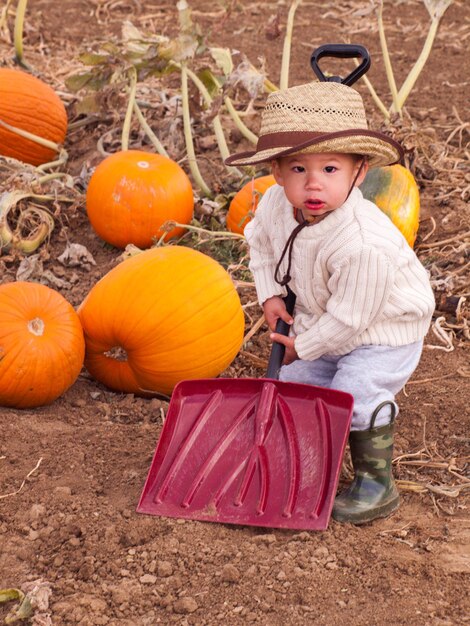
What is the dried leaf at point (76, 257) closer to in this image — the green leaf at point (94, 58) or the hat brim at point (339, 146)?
the green leaf at point (94, 58)

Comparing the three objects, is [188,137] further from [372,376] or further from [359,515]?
[359,515]

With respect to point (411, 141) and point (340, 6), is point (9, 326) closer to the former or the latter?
point (411, 141)

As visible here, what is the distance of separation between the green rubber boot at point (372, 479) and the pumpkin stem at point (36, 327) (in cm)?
125

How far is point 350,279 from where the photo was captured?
3062 mm

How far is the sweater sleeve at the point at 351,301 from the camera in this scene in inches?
120

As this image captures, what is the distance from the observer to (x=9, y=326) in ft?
12.4

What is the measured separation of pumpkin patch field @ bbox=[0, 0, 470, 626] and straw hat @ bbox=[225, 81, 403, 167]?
103cm

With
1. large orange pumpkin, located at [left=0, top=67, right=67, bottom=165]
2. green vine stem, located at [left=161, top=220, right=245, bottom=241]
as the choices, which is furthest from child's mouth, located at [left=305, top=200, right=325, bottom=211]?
large orange pumpkin, located at [left=0, top=67, right=67, bottom=165]

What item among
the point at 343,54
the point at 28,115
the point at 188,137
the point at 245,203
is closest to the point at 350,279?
the point at 343,54

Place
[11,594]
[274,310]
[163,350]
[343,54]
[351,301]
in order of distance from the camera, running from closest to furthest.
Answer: [11,594], [351,301], [343,54], [274,310], [163,350]

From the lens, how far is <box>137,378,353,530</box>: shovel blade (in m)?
3.15

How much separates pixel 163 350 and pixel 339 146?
1276 millimetres

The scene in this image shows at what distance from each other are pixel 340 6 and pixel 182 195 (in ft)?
15.6

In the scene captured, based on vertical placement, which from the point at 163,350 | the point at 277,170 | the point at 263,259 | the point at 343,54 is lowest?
the point at 163,350
